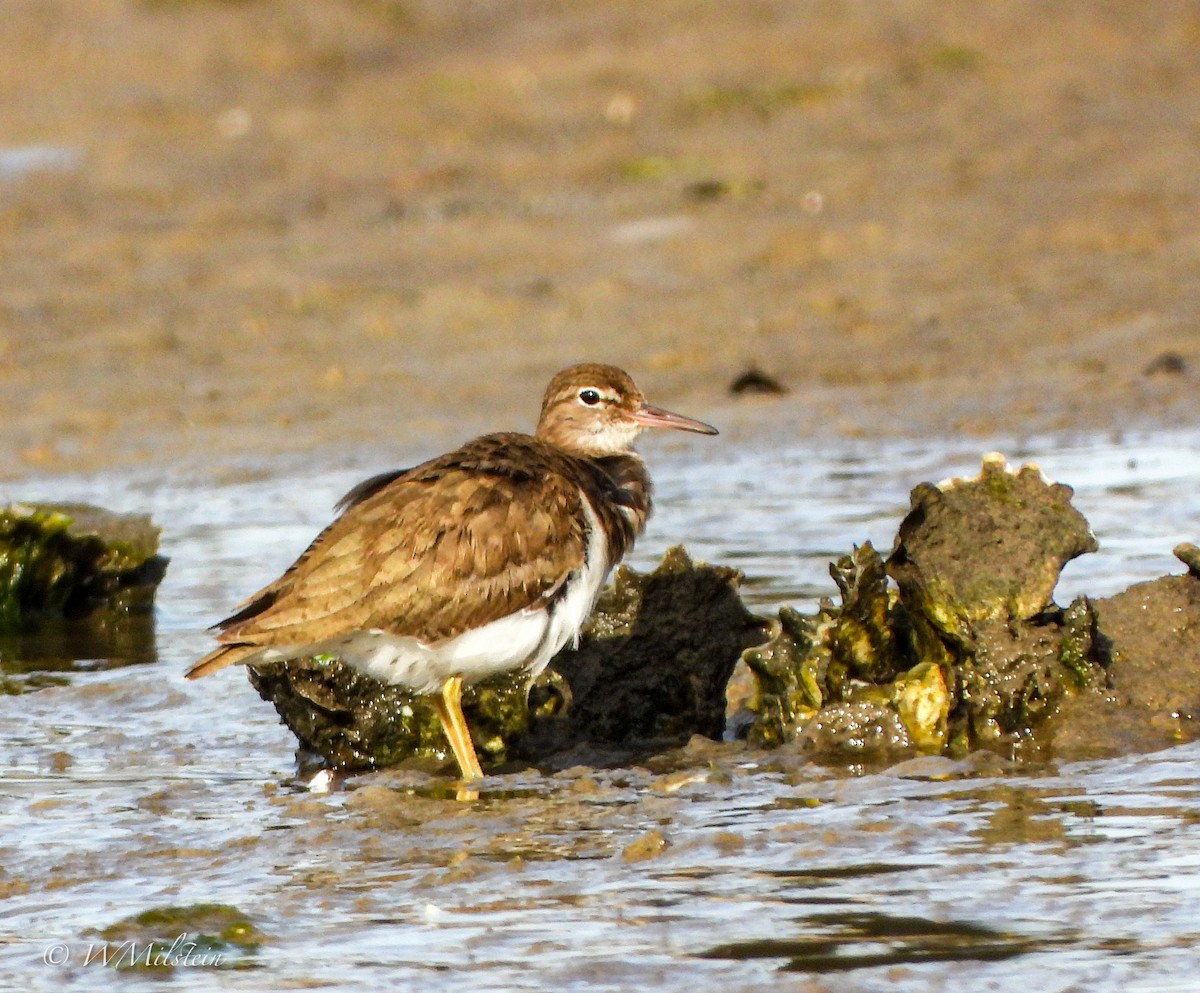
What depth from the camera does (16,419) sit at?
11930mm

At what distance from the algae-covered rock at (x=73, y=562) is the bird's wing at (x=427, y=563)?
2442 millimetres

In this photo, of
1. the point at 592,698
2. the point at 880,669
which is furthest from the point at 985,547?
the point at 592,698

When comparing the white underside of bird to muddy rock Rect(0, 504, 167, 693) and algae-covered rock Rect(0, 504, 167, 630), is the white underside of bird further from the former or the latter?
algae-covered rock Rect(0, 504, 167, 630)

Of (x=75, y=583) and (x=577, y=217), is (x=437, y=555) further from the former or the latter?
(x=577, y=217)

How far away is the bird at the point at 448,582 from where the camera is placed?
6.14 m

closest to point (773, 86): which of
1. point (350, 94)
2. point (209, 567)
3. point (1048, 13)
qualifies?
point (1048, 13)

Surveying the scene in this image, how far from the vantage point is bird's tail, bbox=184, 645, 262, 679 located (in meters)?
6.02

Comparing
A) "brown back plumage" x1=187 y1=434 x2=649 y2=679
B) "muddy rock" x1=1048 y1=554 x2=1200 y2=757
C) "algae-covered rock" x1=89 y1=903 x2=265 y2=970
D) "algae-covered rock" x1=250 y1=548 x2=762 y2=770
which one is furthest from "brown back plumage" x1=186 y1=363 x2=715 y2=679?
"muddy rock" x1=1048 y1=554 x2=1200 y2=757

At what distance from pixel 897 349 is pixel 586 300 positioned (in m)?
2.09

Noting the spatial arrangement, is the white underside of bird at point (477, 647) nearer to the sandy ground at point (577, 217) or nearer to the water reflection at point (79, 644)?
the water reflection at point (79, 644)

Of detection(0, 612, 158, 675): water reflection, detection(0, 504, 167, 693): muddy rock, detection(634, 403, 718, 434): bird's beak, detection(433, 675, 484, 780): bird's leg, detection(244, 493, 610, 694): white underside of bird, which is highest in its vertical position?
detection(634, 403, 718, 434): bird's beak

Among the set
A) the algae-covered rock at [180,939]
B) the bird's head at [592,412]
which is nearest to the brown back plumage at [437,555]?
the bird's head at [592,412]

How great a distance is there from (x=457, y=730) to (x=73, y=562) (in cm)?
269

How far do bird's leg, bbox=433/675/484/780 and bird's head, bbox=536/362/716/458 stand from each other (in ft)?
4.52
